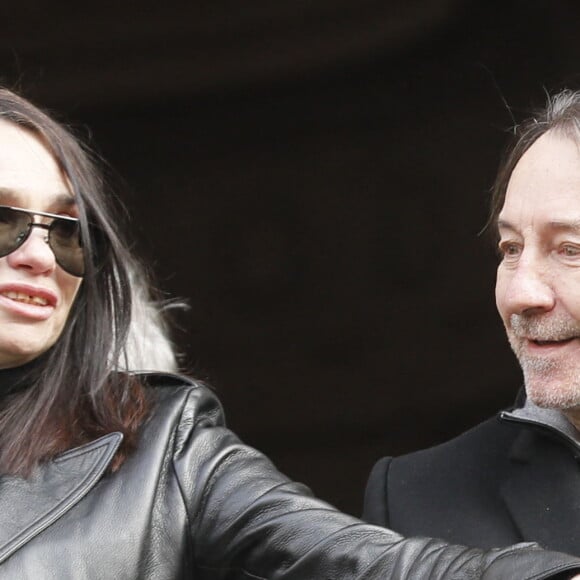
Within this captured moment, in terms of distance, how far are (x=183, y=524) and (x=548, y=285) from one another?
612 mm

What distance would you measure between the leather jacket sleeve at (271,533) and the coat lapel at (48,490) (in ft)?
0.37

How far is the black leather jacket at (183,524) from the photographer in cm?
224

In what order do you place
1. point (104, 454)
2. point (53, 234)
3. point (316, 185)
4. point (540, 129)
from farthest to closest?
point (316, 185)
point (540, 129)
point (53, 234)
point (104, 454)

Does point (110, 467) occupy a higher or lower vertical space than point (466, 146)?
lower

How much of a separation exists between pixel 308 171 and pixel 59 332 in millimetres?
3419

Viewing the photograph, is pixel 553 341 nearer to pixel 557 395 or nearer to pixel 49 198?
pixel 557 395

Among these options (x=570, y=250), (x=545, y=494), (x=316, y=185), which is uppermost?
(x=316, y=185)

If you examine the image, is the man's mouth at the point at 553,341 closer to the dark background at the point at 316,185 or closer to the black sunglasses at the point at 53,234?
the black sunglasses at the point at 53,234

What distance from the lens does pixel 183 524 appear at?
92.0 inches

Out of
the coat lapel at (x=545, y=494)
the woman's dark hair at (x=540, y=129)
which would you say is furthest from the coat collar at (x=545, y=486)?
the woman's dark hair at (x=540, y=129)

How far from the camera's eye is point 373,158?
5.78 m

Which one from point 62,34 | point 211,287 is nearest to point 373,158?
point 211,287

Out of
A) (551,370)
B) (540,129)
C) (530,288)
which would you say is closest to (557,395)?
(551,370)

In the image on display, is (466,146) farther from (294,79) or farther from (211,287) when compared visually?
(211,287)
